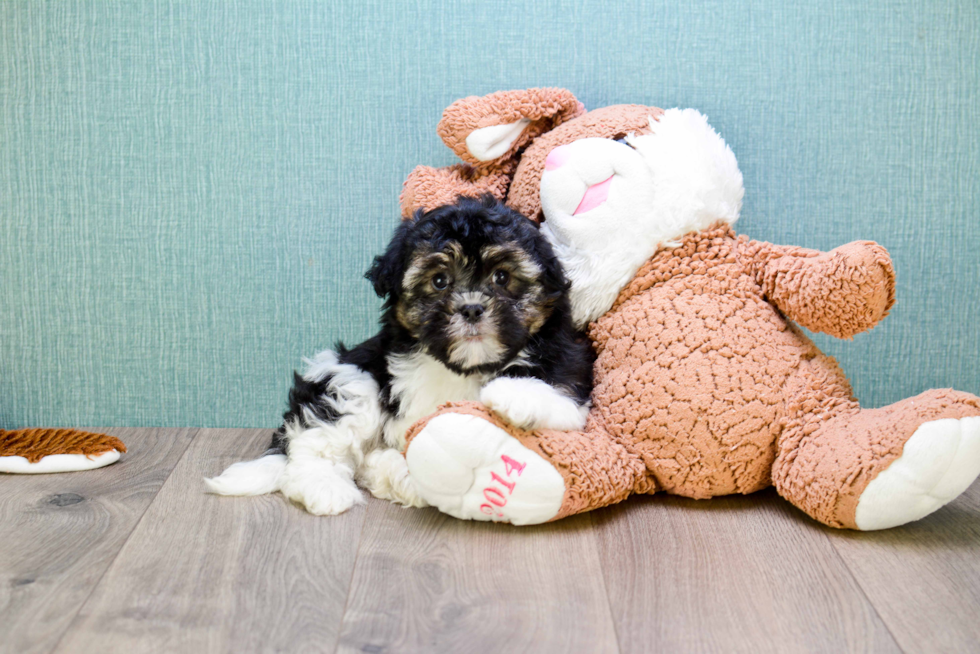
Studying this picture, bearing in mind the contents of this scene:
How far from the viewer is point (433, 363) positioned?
6.50 feet

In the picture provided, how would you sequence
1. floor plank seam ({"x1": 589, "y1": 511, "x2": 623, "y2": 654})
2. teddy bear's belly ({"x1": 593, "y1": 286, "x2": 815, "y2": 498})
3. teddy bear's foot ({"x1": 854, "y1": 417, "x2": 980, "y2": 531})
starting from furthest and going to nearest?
1. teddy bear's belly ({"x1": 593, "y1": 286, "x2": 815, "y2": 498})
2. teddy bear's foot ({"x1": 854, "y1": 417, "x2": 980, "y2": 531})
3. floor plank seam ({"x1": 589, "y1": 511, "x2": 623, "y2": 654})

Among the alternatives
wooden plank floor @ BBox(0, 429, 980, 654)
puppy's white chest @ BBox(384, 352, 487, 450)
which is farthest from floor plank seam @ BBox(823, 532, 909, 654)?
puppy's white chest @ BBox(384, 352, 487, 450)

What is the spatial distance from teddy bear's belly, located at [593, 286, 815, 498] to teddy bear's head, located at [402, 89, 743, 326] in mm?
143

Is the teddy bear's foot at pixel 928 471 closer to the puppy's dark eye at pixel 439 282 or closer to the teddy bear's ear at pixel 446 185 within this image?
the puppy's dark eye at pixel 439 282

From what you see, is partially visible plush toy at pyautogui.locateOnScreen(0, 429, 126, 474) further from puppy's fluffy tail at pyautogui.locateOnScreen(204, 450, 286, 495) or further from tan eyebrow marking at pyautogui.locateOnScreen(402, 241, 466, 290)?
tan eyebrow marking at pyautogui.locateOnScreen(402, 241, 466, 290)

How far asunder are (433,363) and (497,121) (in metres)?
0.64

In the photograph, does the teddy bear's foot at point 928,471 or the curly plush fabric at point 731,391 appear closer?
the teddy bear's foot at point 928,471

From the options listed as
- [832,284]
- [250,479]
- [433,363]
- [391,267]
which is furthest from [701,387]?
[250,479]

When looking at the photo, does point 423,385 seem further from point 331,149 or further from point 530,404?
point 331,149

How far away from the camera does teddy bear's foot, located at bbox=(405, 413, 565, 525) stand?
1.71 metres

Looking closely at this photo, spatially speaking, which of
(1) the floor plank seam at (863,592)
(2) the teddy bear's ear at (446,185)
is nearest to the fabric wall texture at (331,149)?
(2) the teddy bear's ear at (446,185)

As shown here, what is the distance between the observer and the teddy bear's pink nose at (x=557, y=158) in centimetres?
199

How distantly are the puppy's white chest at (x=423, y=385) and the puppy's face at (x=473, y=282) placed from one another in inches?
4.4

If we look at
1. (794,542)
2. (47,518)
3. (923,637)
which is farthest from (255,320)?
(923,637)
